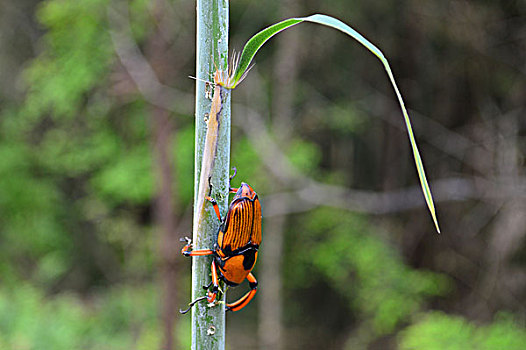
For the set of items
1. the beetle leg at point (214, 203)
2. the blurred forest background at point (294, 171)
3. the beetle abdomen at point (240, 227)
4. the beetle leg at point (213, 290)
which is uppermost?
the blurred forest background at point (294, 171)

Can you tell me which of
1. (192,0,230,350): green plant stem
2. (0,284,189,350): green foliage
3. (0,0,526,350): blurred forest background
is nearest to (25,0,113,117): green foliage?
(0,0,526,350): blurred forest background

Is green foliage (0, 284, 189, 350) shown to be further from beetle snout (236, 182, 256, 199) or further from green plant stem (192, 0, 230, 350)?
green plant stem (192, 0, 230, 350)

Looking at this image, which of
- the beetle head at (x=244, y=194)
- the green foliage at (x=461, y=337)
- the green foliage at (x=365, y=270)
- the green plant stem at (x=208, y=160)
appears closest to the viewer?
the green plant stem at (x=208, y=160)

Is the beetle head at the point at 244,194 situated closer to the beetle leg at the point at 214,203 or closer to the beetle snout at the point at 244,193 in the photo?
the beetle snout at the point at 244,193

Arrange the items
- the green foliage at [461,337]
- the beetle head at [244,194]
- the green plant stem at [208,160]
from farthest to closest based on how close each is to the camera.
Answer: the green foliage at [461,337] → the beetle head at [244,194] → the green plant stem at [208,160]

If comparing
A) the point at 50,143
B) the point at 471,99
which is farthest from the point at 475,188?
the point at 50,143

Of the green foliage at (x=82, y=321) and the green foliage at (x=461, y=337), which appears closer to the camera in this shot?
the green foliage at (x=461, y=337)

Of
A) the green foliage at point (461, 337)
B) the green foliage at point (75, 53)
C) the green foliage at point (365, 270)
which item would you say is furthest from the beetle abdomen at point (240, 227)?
the green foliage at point (365, 270)

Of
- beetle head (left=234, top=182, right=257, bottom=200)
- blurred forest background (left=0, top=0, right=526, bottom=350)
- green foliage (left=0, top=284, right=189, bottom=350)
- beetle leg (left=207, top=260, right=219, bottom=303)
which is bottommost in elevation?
beetle leg (left=207, top=260, right=219, bottom=303)

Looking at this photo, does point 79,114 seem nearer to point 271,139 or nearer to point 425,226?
point 271,139
